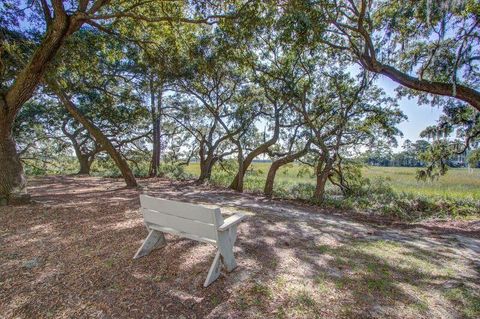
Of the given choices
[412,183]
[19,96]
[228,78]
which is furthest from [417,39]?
[412,183]

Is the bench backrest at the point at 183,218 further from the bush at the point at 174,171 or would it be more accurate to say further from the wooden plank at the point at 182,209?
the bush at the point at 174,171

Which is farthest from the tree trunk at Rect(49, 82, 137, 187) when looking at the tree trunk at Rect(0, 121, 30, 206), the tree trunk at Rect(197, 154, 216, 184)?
the tree trunk at Rect(197, 154, 216, 184)

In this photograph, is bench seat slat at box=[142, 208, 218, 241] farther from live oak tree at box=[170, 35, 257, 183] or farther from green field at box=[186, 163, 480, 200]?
green field at box=[186, 163, 480, 200]

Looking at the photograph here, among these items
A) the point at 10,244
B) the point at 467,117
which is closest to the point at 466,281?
the point at 10,244

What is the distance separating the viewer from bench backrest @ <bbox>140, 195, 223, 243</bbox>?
7.68ft

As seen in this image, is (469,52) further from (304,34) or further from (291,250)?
(291,250)

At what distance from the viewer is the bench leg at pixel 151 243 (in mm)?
2786

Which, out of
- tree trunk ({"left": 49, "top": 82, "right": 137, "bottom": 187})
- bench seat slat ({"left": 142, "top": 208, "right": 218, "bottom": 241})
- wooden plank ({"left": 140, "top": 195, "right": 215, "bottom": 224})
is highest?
tree trunk ({"left": 49, "top": 82, "right": 137, "bottom": 187})

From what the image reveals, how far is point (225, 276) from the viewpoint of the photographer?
245 cm

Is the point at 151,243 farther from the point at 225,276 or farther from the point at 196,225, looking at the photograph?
the point at 225,276

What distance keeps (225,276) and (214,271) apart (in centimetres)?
15

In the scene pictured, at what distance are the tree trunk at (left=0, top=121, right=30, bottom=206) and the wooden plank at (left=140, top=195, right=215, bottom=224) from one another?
339 cm

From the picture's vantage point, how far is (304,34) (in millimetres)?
4852

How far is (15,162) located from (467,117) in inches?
469
